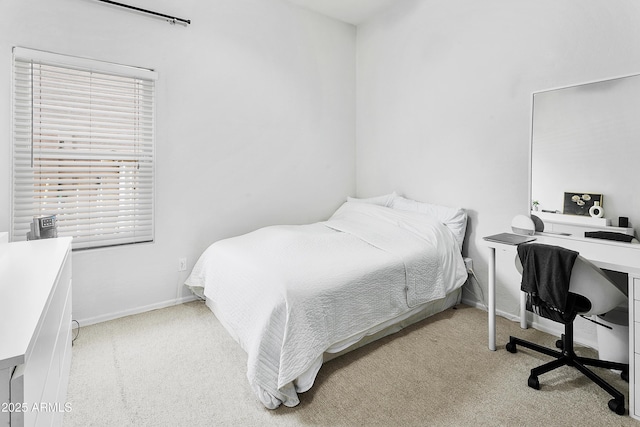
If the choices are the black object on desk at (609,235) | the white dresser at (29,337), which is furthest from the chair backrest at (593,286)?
the white dresser at (29,337)

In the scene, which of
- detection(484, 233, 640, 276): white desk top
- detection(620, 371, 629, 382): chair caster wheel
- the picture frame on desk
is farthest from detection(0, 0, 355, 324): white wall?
detection(620, 371, 629, 382): chair caster wheel

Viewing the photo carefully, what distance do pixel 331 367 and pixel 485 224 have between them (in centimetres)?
181

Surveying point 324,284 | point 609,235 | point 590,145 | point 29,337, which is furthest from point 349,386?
point 590,145

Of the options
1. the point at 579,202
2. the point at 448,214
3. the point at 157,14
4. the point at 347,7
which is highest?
the point at 347,7

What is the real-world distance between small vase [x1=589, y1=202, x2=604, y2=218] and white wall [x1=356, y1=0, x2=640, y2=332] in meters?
0.43

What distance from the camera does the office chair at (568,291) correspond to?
5.53 feet

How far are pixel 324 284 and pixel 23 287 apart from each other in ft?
4.40

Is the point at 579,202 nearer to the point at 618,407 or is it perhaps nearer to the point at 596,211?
the point at 596,211

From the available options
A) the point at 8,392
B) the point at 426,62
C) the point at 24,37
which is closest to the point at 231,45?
the point at 24,37

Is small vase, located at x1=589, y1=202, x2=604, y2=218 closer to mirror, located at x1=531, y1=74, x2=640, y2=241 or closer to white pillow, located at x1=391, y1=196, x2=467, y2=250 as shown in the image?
mirror, located at x1=531, y1=74, x2=640, y2=241

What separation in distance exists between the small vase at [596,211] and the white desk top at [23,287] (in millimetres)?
2921

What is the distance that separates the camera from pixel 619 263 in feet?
5.52

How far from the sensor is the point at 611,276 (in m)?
2.14

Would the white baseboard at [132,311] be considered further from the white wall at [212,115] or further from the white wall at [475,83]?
the white wall at [475,83]
